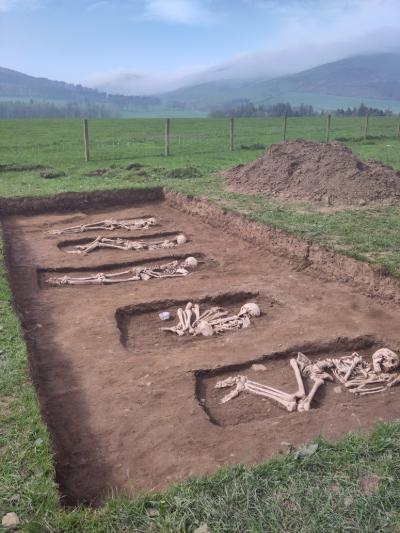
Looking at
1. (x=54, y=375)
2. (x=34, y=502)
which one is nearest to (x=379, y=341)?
(x=54, y=375)

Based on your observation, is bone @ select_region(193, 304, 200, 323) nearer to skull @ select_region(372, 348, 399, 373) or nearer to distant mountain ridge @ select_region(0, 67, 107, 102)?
skull @ select_region(372, 348, 399, 373)

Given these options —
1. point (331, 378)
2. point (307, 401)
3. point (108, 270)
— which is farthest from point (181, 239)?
point (307, 401)

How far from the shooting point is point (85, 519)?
287 cm

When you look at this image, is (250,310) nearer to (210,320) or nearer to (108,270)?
(210,320)

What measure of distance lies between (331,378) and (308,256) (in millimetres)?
3712

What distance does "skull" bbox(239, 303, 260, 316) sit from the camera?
6.72m

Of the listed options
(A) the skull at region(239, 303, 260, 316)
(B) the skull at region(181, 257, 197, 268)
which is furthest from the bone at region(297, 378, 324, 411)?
(B) the skull at region(181, 257, 197, 268)

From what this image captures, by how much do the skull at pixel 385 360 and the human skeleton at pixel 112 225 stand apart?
7171mm

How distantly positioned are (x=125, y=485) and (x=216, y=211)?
856 centimetres

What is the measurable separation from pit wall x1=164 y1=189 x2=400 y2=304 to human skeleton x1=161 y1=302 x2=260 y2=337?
2.13 m

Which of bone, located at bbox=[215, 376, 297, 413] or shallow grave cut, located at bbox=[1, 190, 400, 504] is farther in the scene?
bone, located at bbox=[215, 376, 297, 413]

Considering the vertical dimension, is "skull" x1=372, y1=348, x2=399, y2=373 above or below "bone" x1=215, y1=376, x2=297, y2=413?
above

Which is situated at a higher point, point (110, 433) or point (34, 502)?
point (34, 502)

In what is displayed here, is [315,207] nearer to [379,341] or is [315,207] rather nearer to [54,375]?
[379,341]
